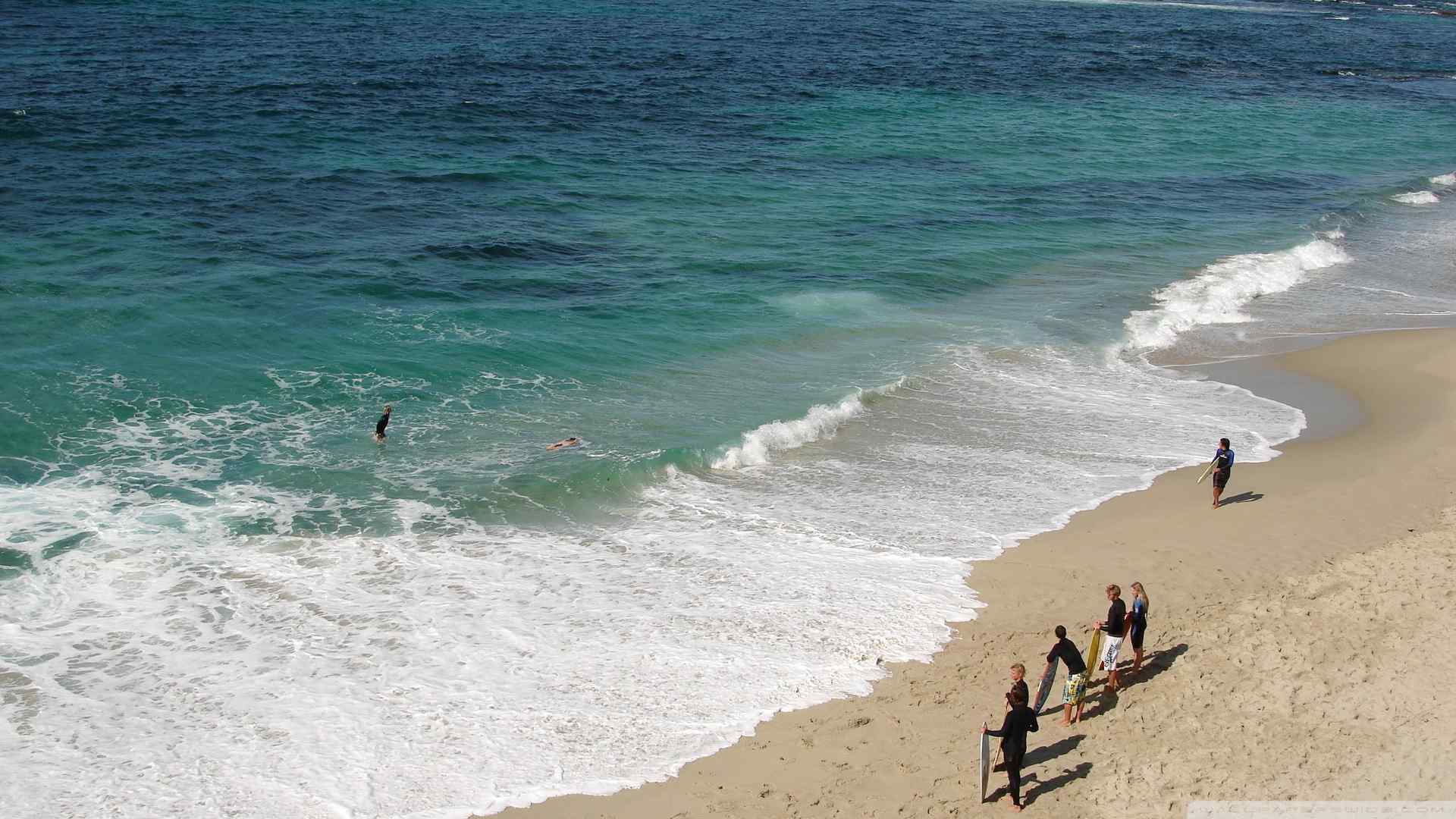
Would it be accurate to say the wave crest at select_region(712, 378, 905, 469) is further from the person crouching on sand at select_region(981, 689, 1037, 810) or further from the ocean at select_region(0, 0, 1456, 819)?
the person crouching on sand at select_region(981, 689, 1037, 810)

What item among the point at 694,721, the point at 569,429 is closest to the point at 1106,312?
the point at 569,429

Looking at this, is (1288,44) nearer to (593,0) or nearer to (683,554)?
(593,0)

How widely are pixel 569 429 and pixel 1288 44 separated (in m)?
70.3

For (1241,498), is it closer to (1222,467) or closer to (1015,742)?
(1222,467)

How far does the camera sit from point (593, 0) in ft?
241

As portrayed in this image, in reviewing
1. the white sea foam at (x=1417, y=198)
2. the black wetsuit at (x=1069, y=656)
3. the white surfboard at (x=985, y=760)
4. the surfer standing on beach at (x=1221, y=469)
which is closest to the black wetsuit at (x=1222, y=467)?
the surfer standing on beach at (x=1221, y=469)

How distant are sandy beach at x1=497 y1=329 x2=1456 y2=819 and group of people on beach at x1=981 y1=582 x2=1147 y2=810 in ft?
0.60

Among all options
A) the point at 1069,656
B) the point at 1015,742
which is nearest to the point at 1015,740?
A: the point at 1015,742

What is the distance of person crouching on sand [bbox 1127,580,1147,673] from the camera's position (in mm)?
13305

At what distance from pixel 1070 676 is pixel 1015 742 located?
1.69 meters

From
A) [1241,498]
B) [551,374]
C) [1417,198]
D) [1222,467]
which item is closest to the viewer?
[1222,467]

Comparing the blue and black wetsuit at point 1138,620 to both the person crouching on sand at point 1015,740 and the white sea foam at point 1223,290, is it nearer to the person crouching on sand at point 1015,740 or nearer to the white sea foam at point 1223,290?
the person crouching on sand at point 1015,740

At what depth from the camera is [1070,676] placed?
12.9 meters

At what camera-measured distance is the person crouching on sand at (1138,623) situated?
13.3m
